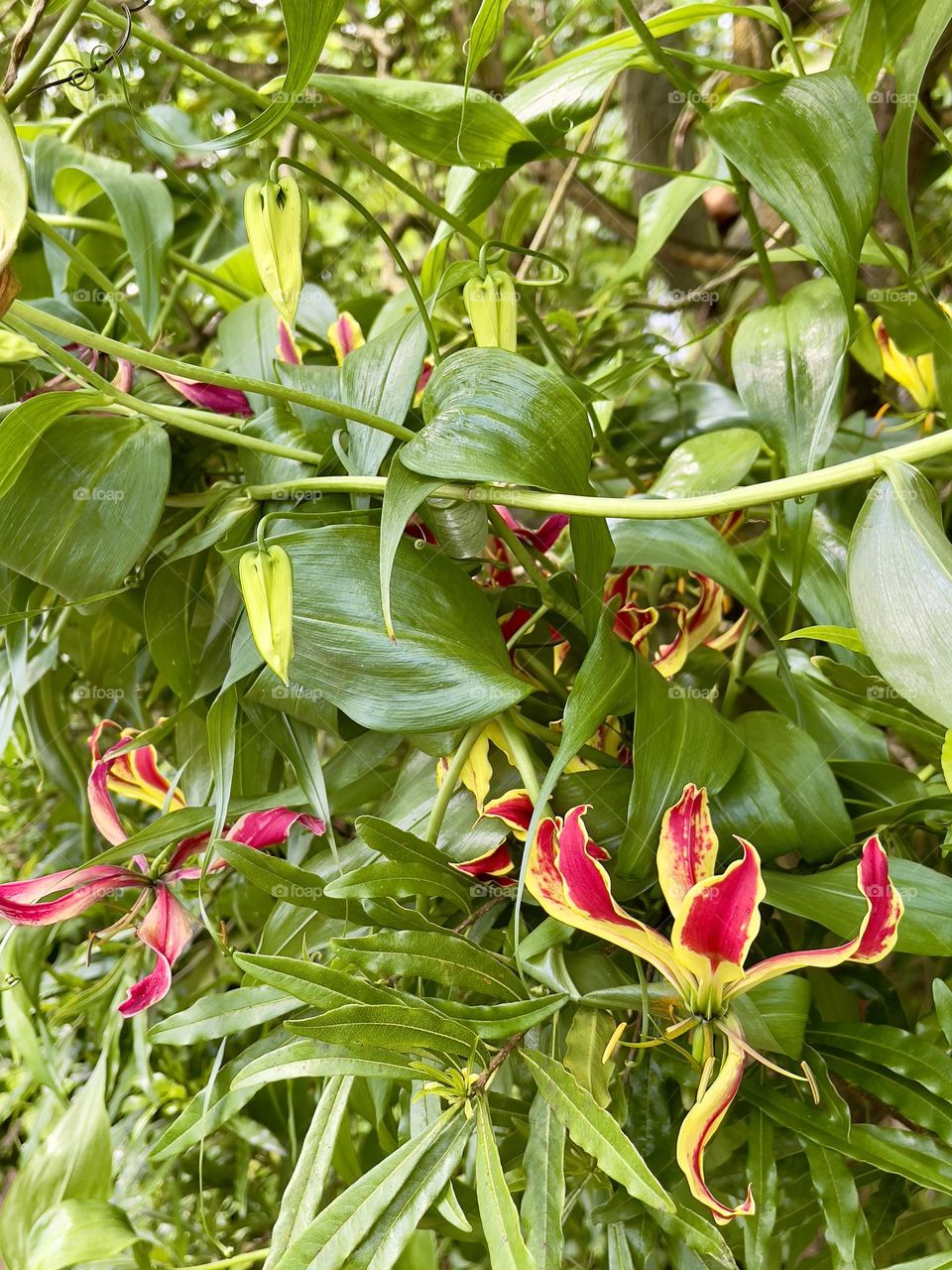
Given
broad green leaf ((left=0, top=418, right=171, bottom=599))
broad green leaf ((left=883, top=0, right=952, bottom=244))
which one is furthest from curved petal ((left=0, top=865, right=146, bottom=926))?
broad green leaf ((left=883, top=0, right=952, bottom=244))

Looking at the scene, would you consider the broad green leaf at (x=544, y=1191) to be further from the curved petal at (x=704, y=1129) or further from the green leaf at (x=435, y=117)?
the green leaf at (x=435, y=117)

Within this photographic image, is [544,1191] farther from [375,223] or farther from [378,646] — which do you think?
[375,223]

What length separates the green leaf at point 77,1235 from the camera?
550 millimetres

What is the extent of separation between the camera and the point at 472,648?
0.45 m

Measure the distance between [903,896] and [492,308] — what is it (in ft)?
1.03

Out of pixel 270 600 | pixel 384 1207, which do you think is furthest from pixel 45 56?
pixel 384 1207

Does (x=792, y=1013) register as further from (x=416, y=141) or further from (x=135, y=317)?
(x=135, y=317)

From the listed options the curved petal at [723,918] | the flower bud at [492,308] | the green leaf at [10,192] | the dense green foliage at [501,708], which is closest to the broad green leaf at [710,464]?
the dense green foliage at [501,708]

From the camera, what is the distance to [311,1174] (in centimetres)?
44

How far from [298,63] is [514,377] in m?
0.13

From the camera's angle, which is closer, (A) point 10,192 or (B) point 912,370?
(A) point 10,192

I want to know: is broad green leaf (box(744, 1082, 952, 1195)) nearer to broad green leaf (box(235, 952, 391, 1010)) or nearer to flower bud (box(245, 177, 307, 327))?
broad green leaf (box(235, 952, 391, 1010))

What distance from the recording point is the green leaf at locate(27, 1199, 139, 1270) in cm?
55

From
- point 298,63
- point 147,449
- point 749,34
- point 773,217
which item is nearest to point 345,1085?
point 147,449
